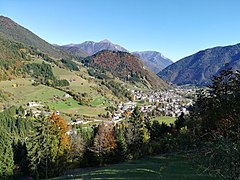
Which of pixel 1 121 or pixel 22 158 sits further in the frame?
pixel 1 121

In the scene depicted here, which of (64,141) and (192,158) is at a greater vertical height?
(192,158)

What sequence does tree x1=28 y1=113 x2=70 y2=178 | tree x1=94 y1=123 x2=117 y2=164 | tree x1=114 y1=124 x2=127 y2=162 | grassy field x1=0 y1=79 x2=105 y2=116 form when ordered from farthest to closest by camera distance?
grassy field x1=0 y1=79 x2=105 y2=116, tree x1=94 y1=123 x2=117 y2=164, tree x1=114 y1=124 x2=127 y2=162, tree x1=28 y1=113 x2=70 y2=178

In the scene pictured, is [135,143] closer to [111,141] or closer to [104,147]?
[111,141]

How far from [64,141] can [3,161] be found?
12093 mm

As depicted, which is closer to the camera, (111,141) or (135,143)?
(111,141)

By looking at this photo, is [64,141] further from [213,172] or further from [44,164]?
[213,172]

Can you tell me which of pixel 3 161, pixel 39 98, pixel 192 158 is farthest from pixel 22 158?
pixel 39 98

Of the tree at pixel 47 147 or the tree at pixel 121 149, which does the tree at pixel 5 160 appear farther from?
the tree at pixel 121 149

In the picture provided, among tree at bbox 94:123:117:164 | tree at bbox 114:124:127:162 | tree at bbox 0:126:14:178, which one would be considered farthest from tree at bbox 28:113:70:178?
tree at bbox 114:124:127:162

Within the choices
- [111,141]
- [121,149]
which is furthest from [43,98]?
[121,149]

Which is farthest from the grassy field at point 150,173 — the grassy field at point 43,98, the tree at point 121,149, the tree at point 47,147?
the grassy field at point 43,98

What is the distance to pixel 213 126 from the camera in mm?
28766

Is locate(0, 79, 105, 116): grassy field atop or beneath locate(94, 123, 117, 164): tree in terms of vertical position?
atop

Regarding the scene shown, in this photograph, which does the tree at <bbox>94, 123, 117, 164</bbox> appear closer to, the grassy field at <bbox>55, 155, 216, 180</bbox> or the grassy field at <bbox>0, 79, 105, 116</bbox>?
the grassy field at <bbox>55, 155, 216, 180</bbox>
